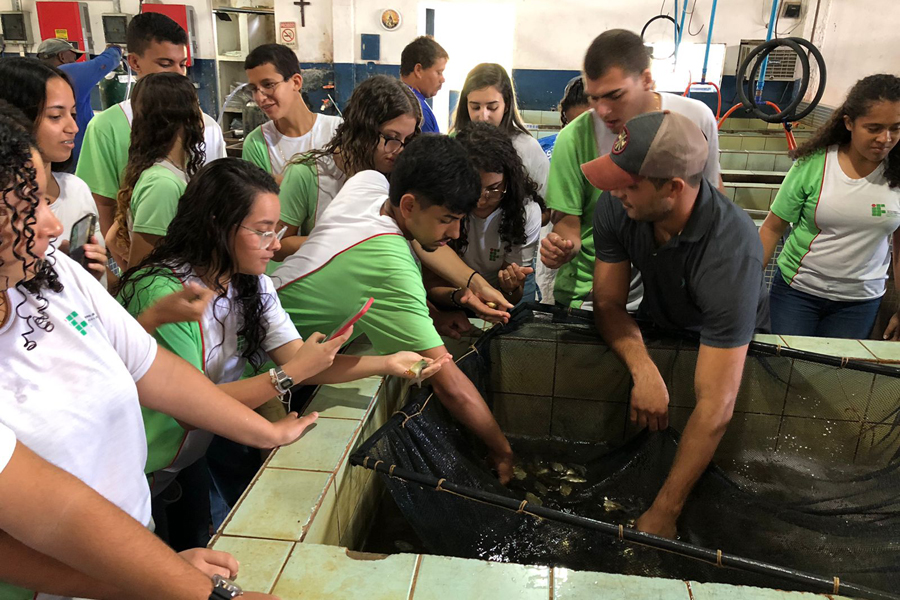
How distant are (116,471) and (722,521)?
1627mm

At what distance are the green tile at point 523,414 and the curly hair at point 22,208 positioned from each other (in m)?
1.67

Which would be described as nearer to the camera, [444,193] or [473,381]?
[444,193]

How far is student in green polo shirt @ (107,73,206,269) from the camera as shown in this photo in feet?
6.84

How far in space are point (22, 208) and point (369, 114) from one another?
157cm

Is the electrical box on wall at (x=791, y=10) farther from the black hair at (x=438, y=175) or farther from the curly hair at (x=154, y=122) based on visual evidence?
the curly hair at (x=154, y=122)

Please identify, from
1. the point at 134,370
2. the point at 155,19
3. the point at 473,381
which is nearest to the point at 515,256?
the point at 473,381

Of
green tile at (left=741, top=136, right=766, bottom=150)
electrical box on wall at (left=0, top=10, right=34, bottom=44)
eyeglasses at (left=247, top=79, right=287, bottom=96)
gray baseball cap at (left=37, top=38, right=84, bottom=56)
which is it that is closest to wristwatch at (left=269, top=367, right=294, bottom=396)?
eyeglasses at (left=247, top=79, right=287, bottom=96)

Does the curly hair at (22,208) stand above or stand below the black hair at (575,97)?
below

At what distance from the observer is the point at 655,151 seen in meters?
1.63

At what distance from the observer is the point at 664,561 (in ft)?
4.41

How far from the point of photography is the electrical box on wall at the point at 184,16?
24.8 feet

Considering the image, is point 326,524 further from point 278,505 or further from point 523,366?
point 523,366

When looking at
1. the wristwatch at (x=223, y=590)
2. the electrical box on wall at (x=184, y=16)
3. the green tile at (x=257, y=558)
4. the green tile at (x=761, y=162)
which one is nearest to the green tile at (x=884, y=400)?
the green tile at (x=257, y=558)

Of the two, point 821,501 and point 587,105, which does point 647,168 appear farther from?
point 587,105
